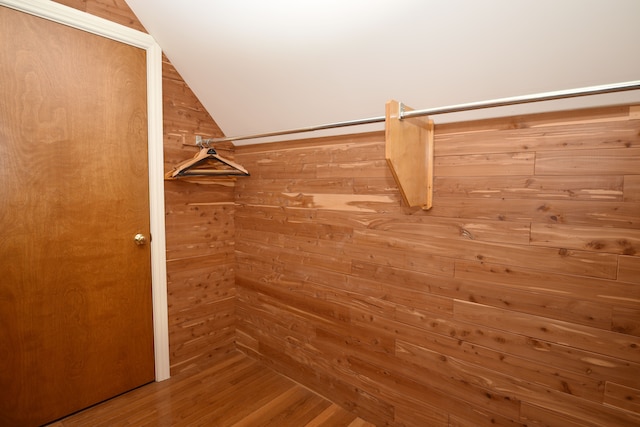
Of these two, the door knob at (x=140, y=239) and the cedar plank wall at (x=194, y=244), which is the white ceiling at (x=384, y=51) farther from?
the door knob at (x=140, y=239)

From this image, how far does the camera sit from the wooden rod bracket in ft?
4.30

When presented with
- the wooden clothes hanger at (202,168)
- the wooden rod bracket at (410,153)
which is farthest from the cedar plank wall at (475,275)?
the wooden clothes hanger at (202,168)

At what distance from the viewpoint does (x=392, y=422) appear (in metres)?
1.78

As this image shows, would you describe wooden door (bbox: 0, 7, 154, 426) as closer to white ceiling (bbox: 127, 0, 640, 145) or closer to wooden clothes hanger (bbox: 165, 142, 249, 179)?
wooden clothes hanger (bbox: 165, 142, 249, 179)

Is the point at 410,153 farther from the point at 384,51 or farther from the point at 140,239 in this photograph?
the point at 140,239

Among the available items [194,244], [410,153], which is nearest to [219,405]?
[194,244]

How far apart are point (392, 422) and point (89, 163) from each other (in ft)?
7.00

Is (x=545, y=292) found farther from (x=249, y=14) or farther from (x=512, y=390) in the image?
(x=249, y=14)

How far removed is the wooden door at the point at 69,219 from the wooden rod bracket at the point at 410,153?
156 cm

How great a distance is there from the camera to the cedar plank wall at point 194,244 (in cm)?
225

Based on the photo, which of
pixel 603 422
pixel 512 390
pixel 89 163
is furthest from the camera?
pixel 89 163

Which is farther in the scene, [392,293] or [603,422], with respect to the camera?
[392,293]

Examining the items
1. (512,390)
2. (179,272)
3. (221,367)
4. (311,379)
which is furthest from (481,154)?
(221,367)

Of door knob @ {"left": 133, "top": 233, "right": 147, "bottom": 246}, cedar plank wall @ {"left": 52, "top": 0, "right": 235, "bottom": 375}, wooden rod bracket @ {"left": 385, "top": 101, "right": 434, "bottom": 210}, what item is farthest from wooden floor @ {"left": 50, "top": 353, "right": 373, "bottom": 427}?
wooden rod bracket @ {"left": 385, "top": 101, "right": 434, "bottom": 210}
